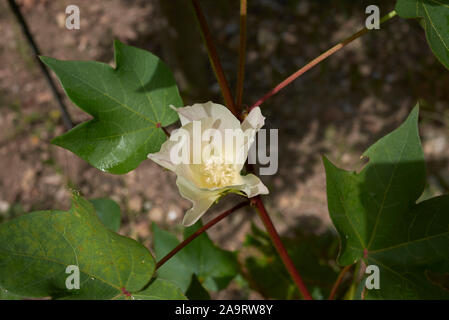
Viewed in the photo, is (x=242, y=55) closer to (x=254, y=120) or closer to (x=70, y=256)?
(x=254, y=120)

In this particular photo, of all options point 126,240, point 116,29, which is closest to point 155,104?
point 126,240

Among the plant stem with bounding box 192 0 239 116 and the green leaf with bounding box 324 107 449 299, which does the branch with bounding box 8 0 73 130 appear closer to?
the plant stem with bounding box 192 0 239 116

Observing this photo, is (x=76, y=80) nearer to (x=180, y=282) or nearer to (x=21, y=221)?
(x=21, y=221)

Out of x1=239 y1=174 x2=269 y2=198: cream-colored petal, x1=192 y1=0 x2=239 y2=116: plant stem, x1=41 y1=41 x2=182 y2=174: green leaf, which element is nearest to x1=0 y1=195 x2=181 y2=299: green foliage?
x1=41 y1=41 x2=182 y2=174: green leaf

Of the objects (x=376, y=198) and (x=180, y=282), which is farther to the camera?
(x=180, y=282)

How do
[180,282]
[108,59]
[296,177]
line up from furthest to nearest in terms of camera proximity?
[108,59] < [296,177] < [180,282]

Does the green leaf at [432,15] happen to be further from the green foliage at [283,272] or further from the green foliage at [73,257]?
the green foliage at [283,272]

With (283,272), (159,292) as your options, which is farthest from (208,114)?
(283,272)
